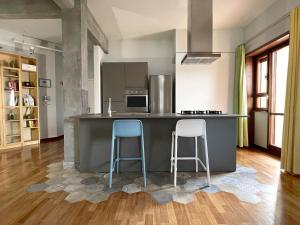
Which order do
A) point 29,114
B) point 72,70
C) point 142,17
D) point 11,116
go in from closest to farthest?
point 72,70
point 142,17
point 11,116
point 29,114

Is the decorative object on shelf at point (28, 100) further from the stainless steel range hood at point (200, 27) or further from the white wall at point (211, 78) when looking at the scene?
the stainless steel range hood at point (200, 27)

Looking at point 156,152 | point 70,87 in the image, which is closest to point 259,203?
point 156,152

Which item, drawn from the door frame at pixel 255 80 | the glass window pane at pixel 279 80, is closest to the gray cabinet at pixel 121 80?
the door frame at pixel 255 80

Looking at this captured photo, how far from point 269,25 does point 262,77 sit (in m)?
1.42

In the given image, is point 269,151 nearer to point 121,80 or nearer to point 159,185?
point 159,185

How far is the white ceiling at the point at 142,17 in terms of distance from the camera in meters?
4.14

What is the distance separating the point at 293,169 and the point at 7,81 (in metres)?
6.63

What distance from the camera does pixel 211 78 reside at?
566 cm

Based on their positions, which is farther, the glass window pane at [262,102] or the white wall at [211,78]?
the white wall at [211,78]

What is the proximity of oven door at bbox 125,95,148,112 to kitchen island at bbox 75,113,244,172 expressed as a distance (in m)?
2.31

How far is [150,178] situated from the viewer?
322cm

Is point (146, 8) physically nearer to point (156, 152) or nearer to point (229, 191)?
point (156, 152)

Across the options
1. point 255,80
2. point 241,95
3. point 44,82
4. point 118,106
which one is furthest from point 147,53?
point 44,82

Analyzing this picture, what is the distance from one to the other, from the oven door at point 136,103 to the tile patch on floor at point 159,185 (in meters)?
2.59
